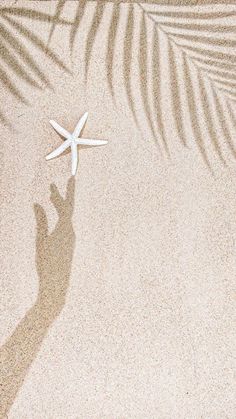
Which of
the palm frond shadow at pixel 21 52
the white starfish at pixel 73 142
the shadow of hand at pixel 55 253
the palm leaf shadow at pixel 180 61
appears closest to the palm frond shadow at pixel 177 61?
the palm leaf shadow at pixel 180 61

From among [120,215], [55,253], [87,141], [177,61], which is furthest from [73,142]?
[177,61]

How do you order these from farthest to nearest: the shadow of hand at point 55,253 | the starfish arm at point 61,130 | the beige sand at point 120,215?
1. the starfish arm at point 61,130
2. the shadow of hand at point 55,253
3. the beige sand at point 120,215

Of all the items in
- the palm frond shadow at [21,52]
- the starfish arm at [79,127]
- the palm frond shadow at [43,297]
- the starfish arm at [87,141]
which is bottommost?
the palm frond shadow at [43,297]

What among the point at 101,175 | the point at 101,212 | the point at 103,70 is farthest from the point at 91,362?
the point at 103,70

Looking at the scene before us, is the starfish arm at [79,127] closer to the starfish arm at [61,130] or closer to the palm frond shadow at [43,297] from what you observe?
the starfish arm at [61,130]

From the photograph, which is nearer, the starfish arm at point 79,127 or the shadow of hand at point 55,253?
the shadow of hand at point 55,253

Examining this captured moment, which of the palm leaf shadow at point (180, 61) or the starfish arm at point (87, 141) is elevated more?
the palm leaf shadow at point (180, 61)

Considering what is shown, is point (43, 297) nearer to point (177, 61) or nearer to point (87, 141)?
Result: point (87, 141)

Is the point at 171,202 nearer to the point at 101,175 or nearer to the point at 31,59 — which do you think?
the point at 101,175

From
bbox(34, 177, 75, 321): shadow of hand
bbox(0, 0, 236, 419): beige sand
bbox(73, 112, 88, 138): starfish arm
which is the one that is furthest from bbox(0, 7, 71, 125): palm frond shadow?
bbox(34, 177, 75, 321): shadow of hand
